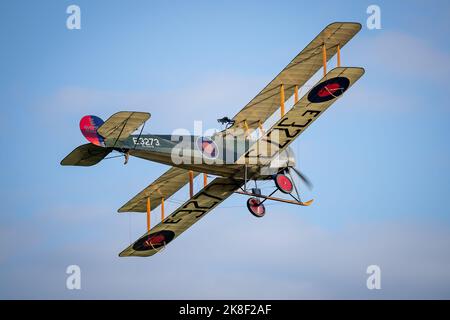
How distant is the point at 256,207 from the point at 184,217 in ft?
7.30

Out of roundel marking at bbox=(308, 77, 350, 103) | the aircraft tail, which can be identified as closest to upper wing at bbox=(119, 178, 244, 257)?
roundel marking at bbox=(308, 77, 350, 103)

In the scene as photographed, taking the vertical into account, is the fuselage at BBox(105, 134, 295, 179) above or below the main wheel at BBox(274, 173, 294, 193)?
above

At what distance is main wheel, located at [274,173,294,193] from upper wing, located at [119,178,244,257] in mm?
868

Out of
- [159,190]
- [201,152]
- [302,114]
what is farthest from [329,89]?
[159,190]

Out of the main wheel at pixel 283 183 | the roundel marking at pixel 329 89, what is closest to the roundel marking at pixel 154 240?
the main wheel at pixel 283 183

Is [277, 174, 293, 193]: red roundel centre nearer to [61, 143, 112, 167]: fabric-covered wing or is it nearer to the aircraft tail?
[61, 143, 112, 167]: fabric-covered wing

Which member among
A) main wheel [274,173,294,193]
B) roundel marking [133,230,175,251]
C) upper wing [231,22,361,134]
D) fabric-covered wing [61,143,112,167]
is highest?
upper wing [231,22,361,134]

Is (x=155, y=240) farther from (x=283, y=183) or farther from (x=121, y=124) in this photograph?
(x=121, y=124)

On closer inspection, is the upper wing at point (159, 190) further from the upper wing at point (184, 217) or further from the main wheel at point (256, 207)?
the main wheel at point (256, 207)

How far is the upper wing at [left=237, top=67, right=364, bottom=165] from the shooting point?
107 ft

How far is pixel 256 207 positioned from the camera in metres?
34.0

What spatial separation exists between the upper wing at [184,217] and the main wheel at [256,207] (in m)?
0.60
